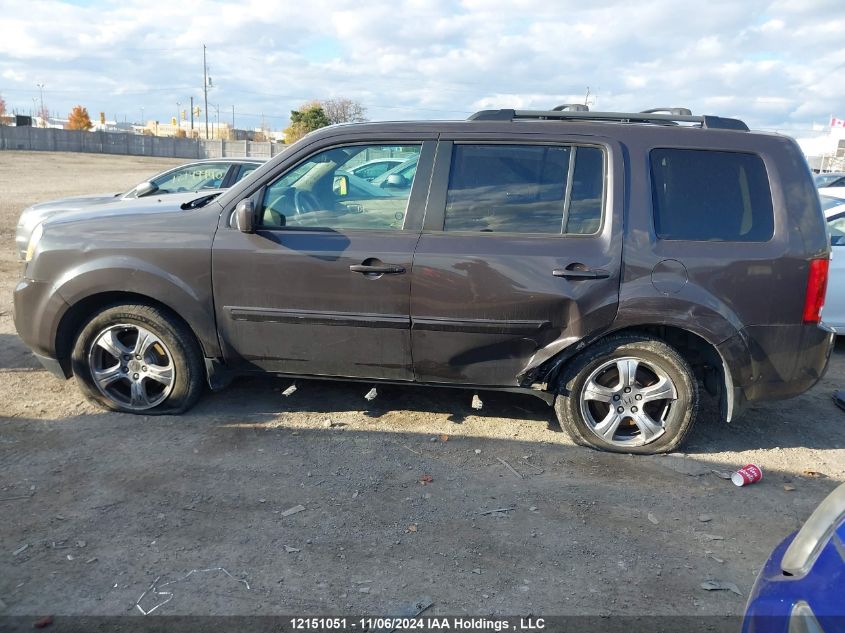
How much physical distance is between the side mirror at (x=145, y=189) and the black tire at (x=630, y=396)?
6417 mm

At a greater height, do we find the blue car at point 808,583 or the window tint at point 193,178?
the window tint at point 193,178

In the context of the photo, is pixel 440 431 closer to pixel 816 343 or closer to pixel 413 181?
pixel 413 181

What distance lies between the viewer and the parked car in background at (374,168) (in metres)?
4.55

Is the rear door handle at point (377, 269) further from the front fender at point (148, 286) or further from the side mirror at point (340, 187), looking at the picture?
the front fender at point (148, 286)

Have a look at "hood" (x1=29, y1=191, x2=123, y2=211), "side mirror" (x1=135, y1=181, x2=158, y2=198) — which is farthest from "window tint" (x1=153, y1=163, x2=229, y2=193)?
"hood" (x1=29, y1=191, x2=123, y2=211)

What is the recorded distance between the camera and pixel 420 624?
285 centimetres

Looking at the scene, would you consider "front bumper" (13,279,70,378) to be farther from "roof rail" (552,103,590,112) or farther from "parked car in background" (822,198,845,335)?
"parked car in background" (822,198,845,335)

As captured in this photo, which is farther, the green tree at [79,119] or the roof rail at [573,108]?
the green tree at [79,119]

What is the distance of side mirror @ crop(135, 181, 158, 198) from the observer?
28.7 ft

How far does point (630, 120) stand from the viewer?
14.7ft

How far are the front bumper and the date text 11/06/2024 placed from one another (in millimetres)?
2821

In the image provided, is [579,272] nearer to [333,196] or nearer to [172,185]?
[333,196]

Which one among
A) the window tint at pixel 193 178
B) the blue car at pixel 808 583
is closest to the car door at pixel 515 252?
the blue car at pixel 808 583

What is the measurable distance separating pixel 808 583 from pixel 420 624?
1.51 meters
